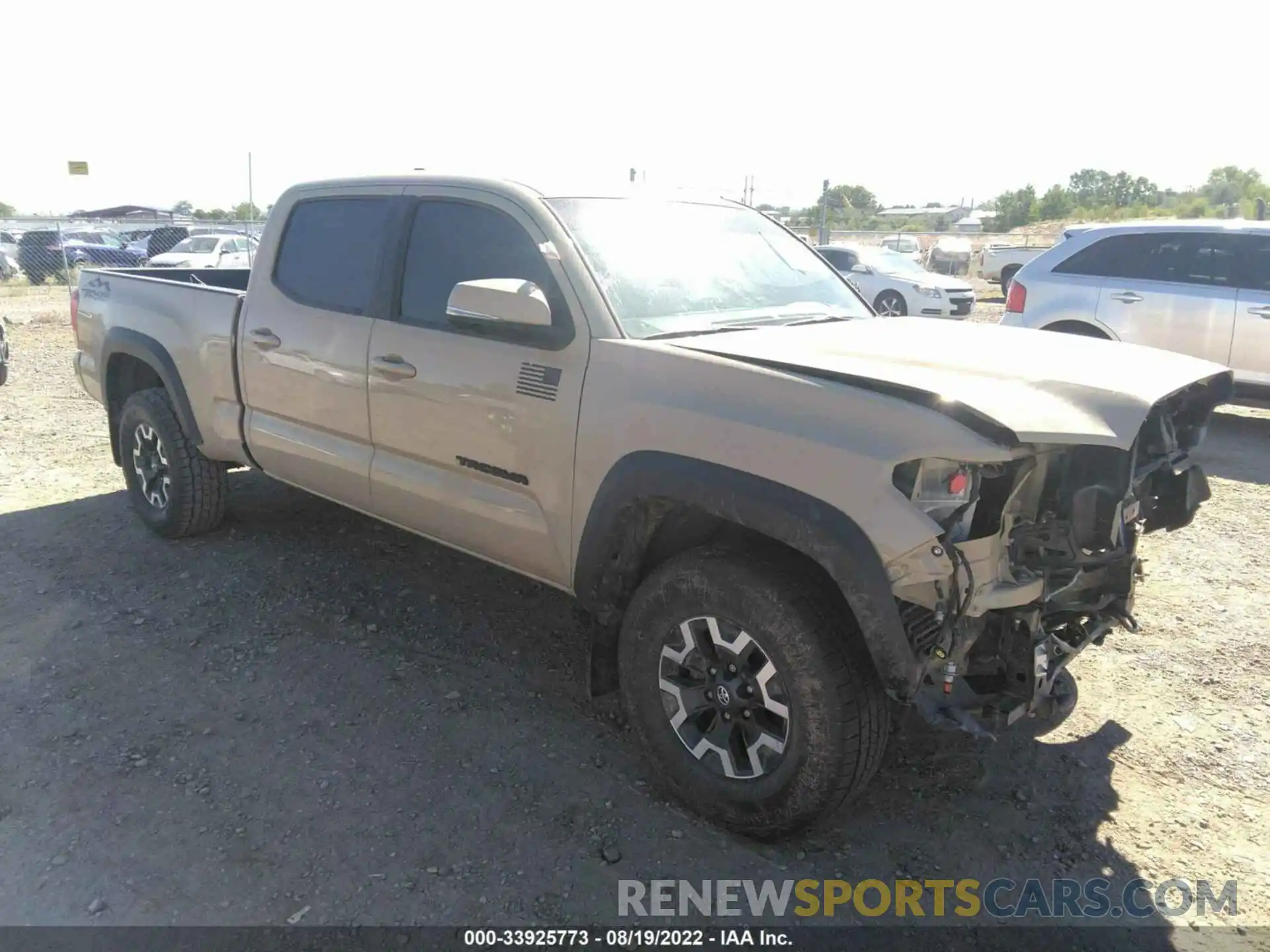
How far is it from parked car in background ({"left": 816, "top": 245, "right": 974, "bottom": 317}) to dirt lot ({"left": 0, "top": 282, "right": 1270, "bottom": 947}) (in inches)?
450

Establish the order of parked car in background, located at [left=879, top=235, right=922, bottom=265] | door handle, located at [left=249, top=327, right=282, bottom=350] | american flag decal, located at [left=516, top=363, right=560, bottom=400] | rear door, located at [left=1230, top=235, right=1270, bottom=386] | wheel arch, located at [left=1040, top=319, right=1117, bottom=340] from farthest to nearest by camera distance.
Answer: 1. parked car in background, located at [left=879, top=235, right=922, bottom=265]
2. wheel arch, located at [left=1040, top=319, right=1117, bottom=340]
3. rear door, located at [left=1230, top=235, right=1270, bottom=386]
4. door handle, located at [left=249, top=327, right=282, bottom=350]
5. american flag decal, located at [left=516, top=363, right=560, bottom=400]

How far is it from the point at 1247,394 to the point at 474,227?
23.2 ft

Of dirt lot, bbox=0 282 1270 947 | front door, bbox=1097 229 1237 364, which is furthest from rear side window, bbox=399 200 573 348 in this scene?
front door, bbox=1097 229 1237 364

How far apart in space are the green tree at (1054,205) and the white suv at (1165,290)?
37.3 meters

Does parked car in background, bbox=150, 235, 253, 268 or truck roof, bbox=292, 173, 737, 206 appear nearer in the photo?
truck roof, bbox=292, 173, 737, 206

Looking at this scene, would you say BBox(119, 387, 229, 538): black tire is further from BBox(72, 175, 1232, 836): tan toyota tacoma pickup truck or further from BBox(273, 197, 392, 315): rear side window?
BBox(273, 197, 392, 315): rear side window

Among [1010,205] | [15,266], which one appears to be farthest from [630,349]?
[1010,205]

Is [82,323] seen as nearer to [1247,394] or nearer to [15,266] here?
[1247,394]

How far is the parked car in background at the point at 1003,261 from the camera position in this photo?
23.3m

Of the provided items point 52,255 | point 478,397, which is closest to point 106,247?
point 52,255

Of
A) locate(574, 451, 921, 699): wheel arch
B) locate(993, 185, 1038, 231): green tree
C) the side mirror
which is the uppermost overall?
locate(993, 185, 1038, 231): green tree

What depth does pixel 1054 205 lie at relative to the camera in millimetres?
44719

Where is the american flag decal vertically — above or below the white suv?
below

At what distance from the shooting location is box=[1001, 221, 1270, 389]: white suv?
8.00m
